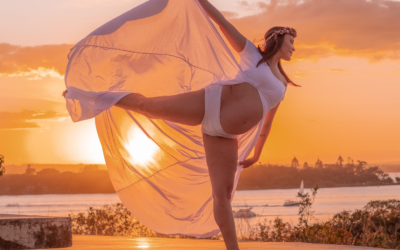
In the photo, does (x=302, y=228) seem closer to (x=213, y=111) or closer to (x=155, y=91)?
(x=155, y=91)

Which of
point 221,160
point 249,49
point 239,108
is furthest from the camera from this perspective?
point 249,49

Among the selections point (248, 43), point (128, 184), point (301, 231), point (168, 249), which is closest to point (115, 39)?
point (248, 43)

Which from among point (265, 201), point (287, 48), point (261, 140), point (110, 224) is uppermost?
point (265, 201)

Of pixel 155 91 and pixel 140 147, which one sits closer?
pixel 155 91

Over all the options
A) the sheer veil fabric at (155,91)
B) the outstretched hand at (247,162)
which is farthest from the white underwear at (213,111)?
the outstretched hand at (247,162)

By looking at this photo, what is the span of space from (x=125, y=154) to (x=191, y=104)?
133 centimetres

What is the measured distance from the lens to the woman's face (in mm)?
3553

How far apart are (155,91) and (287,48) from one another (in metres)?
1.23

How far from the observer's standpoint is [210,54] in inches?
139

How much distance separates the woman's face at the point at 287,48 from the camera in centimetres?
355

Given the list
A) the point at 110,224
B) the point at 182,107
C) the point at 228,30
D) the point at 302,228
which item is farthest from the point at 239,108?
the point at 110,224

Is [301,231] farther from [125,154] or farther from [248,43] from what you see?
[248,43]

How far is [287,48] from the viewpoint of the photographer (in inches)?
141

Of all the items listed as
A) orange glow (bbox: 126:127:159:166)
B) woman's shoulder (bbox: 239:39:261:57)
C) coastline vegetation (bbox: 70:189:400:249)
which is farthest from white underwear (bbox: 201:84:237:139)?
coastline vegetation (bbox: 70:189:400:249)
